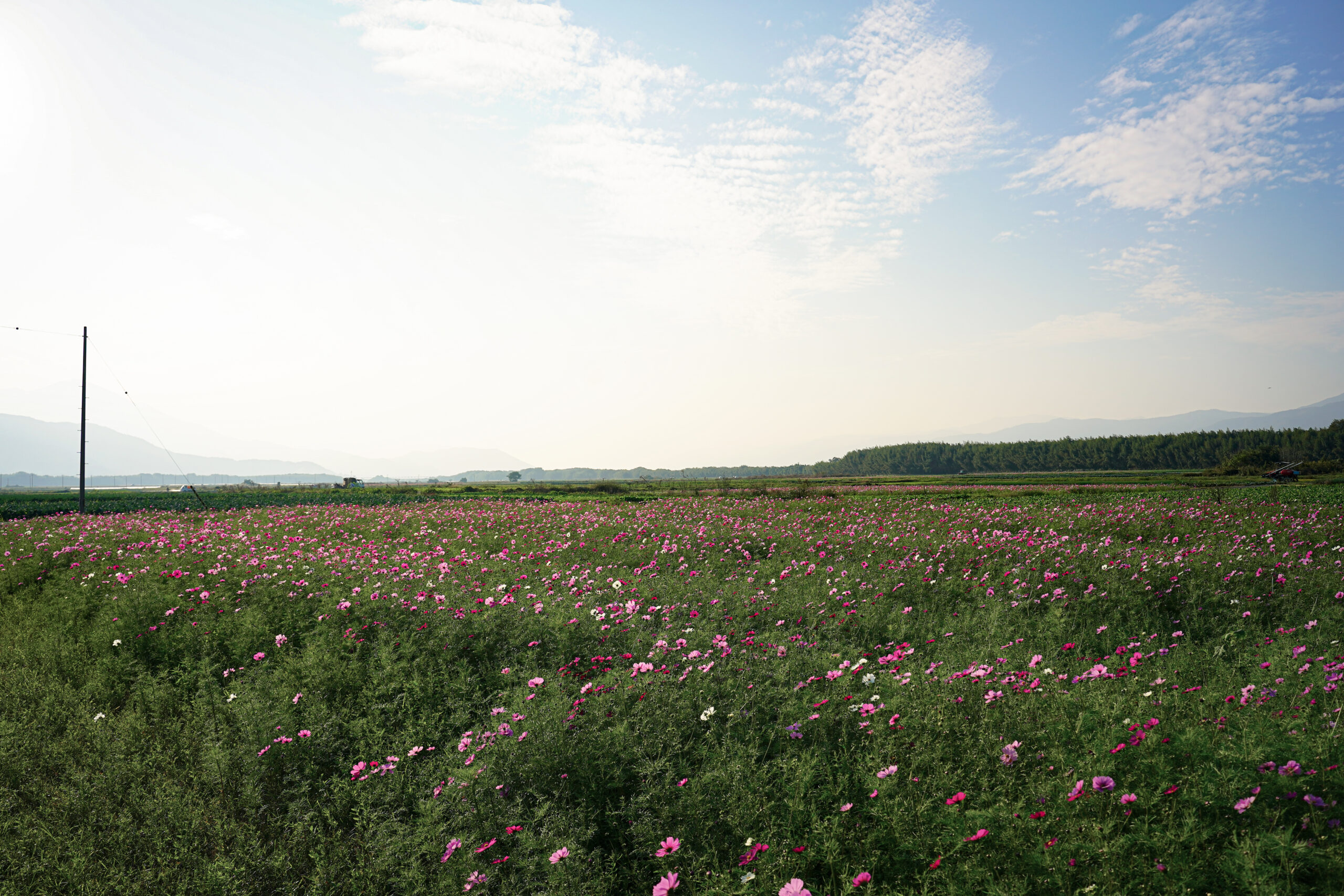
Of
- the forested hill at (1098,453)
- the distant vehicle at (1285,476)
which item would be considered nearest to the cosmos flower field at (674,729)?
the distant vehicle at (1285,476)

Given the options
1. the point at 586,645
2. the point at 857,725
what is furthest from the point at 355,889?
the point at 857,725

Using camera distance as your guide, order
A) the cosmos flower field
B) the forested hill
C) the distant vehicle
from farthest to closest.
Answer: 1. the forested hill
2. the distant vehicle
3. the cosmos flower field

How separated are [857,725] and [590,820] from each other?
6.74ft

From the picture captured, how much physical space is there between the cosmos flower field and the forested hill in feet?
320

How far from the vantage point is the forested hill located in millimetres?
98062

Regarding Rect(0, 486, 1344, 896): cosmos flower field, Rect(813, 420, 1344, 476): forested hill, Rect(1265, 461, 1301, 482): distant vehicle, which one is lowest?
Rect(0, 486, 1344, 896): cosmos flower field

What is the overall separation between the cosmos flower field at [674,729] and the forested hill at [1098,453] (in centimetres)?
9743

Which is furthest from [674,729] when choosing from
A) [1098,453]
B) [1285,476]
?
[1098,453]

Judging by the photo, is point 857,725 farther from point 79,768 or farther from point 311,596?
point 311,596

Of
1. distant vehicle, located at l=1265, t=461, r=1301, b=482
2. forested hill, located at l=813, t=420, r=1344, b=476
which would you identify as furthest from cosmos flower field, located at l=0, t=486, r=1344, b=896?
forested hill, located at l=813, t=420, r=1344, b=476

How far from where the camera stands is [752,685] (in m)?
5.07

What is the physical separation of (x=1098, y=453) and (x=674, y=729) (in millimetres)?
154909

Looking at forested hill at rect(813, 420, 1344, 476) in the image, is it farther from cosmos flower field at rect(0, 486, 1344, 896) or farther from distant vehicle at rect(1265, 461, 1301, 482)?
cosmos flower field at rect(0, 486, 1344, 896)

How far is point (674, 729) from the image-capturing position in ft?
14.8
